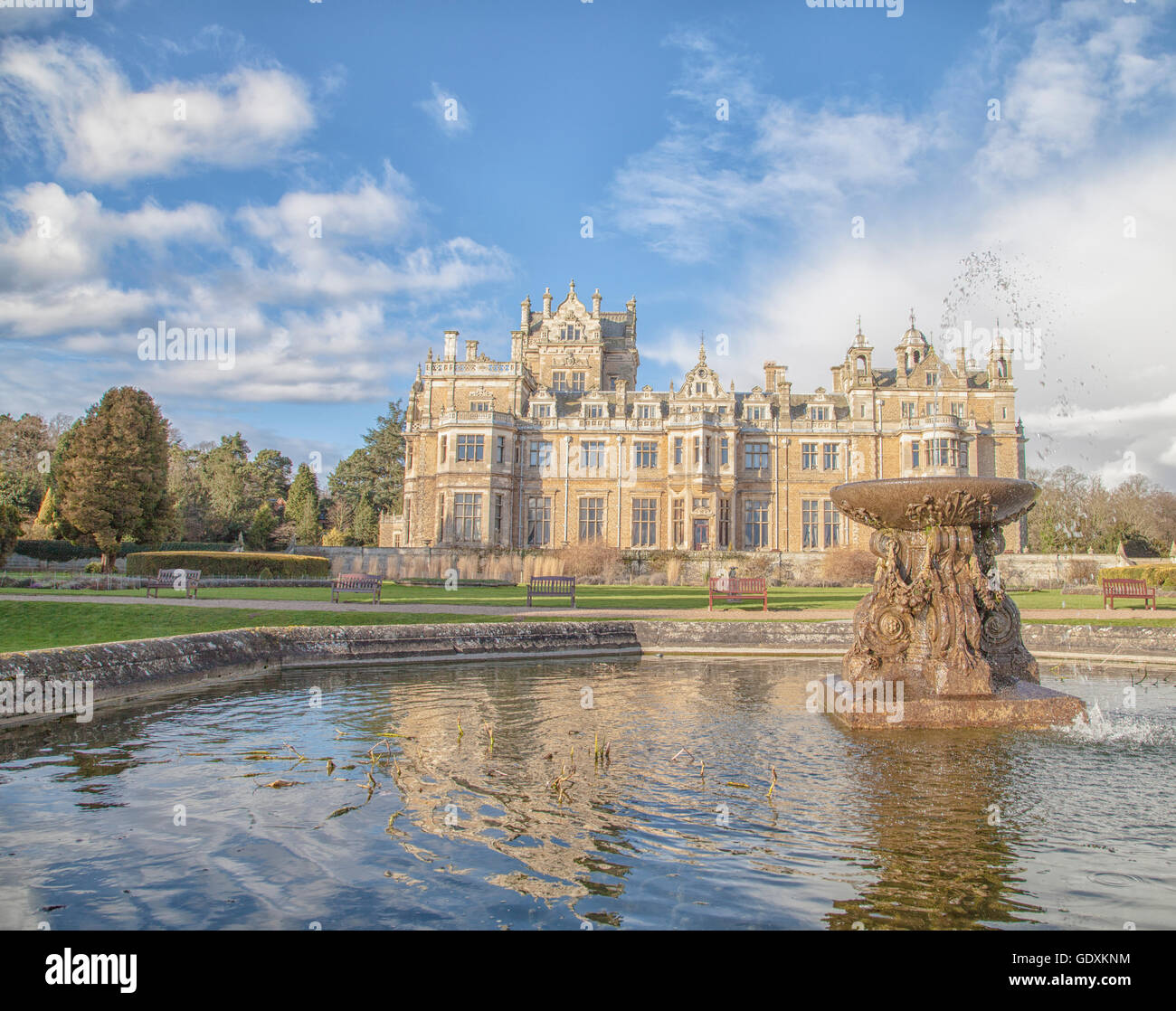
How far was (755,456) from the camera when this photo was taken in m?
43.8

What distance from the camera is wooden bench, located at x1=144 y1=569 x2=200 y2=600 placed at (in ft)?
73.4

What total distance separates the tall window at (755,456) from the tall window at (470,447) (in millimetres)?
14633

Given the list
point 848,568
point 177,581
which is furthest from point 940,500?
point 848,568

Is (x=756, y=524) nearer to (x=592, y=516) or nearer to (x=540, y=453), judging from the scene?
(x=592, y=516)

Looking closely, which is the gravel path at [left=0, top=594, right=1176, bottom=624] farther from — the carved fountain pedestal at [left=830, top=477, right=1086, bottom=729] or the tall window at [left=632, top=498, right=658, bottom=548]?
the tall window at [left=632, top=498, right=658, bottom=548]

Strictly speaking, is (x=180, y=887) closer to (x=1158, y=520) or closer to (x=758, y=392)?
(x=758, y=392)

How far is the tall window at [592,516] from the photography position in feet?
141

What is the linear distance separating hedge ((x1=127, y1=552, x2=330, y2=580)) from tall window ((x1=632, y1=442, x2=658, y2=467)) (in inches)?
715

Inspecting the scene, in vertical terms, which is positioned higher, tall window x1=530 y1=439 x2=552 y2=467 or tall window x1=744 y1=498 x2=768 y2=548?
tall window x1=530 y1=439 x2=552 y2=467

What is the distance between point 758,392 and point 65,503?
35.3 m

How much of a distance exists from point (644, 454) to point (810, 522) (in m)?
10.0

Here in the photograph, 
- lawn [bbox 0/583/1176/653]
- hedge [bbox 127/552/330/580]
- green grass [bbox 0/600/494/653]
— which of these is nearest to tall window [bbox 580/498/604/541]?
hedge [bbox 127/552/330/580]

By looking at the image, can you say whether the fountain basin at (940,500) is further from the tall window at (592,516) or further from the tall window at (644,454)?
the tall window at (592,516)
